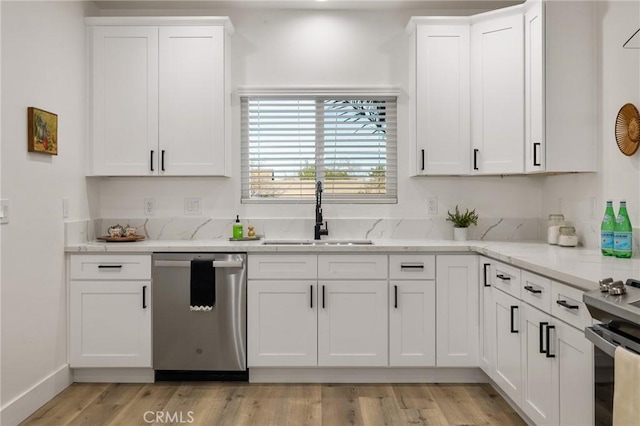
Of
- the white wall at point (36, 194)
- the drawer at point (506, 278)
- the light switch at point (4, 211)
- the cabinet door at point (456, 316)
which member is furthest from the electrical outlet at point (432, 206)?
the light switch at point (4, 211)

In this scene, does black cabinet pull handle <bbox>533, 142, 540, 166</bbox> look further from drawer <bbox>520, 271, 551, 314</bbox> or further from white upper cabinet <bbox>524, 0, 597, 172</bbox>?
drawer <bbox>520, 271, 551, 314</bbox>

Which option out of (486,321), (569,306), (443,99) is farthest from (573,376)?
(443,99)

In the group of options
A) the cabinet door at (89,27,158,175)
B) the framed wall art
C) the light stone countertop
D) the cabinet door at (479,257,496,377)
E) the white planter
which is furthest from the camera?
the white planter

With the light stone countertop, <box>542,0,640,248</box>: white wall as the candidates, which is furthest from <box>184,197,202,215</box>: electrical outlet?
<box>542,0,640,248</box>: white wall

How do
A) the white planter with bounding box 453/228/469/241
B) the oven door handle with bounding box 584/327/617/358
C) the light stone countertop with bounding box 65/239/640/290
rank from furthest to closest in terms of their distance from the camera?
the white planter with bounding box 453/228/469/241
the light stone countertop with bounding box 65/239/640/290
the oven door handle with bounding box 584/327/617/358

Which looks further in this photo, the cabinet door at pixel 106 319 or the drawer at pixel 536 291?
the cabinet door at pixel 106 319

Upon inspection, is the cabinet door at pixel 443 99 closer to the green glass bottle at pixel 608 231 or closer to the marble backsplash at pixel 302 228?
the marble backsplash at pixel 302 228

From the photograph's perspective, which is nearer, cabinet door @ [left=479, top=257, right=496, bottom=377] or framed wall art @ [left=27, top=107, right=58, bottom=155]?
framed wall art @ [left=27, top=107, right=58, bottom=155]

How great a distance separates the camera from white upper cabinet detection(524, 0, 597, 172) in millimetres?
2787

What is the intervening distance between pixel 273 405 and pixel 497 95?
2.49m

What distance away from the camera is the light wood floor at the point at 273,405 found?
253 centimetres

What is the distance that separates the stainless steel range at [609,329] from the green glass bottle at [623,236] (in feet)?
3.05

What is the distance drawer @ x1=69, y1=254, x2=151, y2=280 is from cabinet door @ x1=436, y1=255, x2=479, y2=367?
1904 millimetres

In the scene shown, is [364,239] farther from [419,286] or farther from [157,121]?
[157,121]
